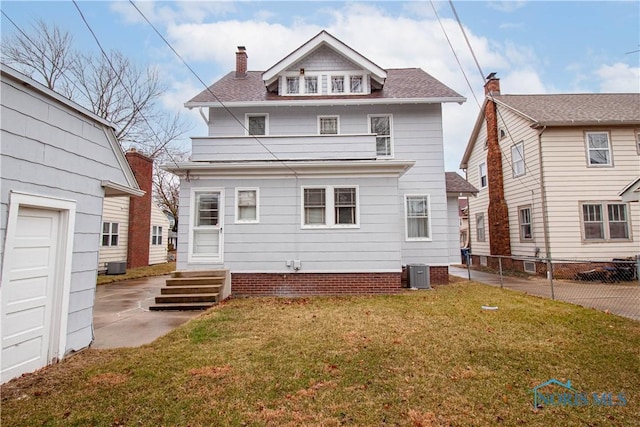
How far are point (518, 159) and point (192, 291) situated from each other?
14422 mm

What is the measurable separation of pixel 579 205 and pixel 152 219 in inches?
896

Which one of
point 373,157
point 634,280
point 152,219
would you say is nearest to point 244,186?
point 373,157

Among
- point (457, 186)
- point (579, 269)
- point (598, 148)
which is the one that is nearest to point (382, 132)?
point (457, 186)

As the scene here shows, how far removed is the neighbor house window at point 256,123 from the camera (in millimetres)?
12258

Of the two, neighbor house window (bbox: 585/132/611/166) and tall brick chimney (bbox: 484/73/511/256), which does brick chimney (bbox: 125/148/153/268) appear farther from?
neighbor house window (bbox: 585/132/611/166)

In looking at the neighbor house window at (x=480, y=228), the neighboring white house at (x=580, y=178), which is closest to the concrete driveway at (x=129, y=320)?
the neighboring white house at (x=580, y=178)

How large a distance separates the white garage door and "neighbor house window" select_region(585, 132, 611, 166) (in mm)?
16756

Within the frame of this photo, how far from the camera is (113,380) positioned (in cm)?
385

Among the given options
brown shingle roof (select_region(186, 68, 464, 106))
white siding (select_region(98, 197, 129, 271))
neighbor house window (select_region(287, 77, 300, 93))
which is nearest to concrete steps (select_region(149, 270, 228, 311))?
brown shingle roof (select_region(186, 68, 464, 106))

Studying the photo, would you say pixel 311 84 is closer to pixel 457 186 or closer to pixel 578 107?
pixel 457 186

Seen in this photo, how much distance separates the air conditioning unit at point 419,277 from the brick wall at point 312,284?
127 centimetres

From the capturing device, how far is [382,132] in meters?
12.1

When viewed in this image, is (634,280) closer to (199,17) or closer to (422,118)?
(422,118)

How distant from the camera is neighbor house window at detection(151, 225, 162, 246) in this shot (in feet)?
69.8
